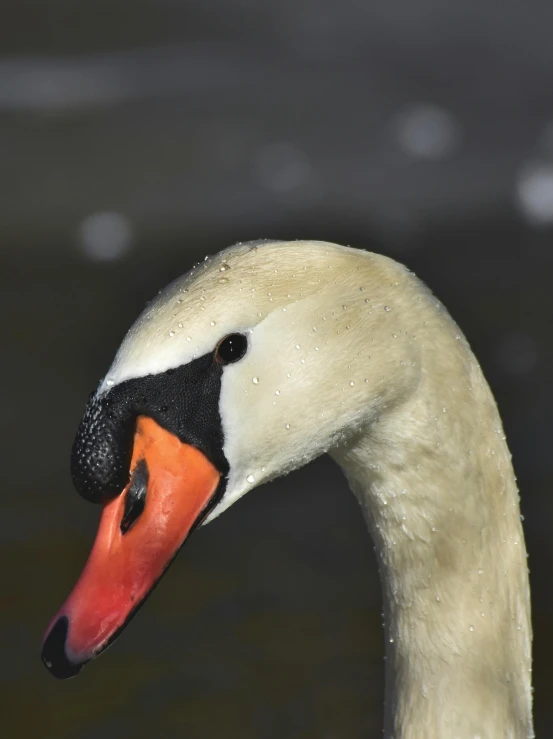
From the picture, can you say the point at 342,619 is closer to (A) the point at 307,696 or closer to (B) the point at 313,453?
(A) the point at 307,696

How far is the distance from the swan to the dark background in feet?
Answer: 6.18

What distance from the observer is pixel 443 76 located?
6188 mm

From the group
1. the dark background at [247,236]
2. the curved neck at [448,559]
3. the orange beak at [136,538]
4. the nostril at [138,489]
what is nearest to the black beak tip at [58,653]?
the orange beak at [136,538]

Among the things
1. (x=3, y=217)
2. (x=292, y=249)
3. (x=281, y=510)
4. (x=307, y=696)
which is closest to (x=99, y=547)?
(x=292, y=249)

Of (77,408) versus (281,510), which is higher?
(77,408)

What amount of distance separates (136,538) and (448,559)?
2.06 ft

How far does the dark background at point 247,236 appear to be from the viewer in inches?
155

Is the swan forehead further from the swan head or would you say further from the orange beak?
the orange beak

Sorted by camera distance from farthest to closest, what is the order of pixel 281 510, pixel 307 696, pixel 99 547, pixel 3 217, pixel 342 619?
1. pixel 3 217
2. pixel 281 510
3. pixel 342 619
4. pixel 307 696
5. pixel 99 547

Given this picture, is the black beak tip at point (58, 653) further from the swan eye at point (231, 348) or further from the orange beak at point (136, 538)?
the swan eye at point (231, 348)

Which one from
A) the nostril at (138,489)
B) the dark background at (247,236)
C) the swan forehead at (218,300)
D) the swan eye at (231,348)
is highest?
the swan forehead at (218,300)

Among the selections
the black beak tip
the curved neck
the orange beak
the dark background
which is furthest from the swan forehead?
the dark background

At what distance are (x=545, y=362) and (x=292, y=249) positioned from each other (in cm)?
322

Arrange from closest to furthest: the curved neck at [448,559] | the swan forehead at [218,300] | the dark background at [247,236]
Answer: the swan forehead at [218,300] < the curved neck at [448,559] < the dark background at [247,236]
